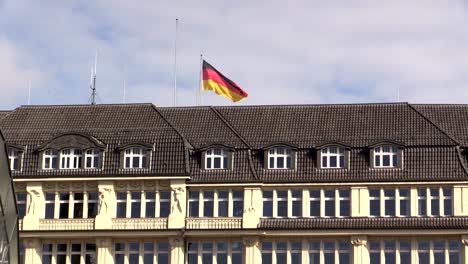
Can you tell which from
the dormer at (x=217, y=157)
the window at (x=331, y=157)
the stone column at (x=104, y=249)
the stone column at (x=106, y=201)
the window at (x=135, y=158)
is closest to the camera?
the stone column at (x=104, y=249)

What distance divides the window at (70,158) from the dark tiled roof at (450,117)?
19945mm

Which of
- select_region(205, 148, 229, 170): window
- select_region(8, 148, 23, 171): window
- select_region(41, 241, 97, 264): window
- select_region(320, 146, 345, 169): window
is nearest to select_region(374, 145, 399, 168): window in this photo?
select_region(320, 146, 345, 169): window

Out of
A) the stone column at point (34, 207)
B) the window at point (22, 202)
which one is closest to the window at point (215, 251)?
the stone column at point (34, 207)

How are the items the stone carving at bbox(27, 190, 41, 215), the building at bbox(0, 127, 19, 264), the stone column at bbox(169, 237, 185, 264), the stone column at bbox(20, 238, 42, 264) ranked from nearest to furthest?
the building at bbox(0, 127, 19, 264) < the stone column at bbox(169, 237, 185, 264) < the stone column at bbox(20, 238, 42, 264) < the stone carving at bbox(27, 190, 41, 215)

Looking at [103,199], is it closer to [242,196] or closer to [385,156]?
[242,196]

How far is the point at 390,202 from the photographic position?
75688mm

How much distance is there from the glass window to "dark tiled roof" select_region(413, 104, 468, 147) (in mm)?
8835

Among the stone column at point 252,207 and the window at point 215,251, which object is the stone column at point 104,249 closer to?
the window at point 215,251

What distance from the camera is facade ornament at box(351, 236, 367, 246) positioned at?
74812 millimetres

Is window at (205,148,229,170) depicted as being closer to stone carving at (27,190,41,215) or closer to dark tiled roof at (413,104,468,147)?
stone carving at (27,190,41,215)

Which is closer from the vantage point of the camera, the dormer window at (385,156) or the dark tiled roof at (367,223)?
the dark tiled roof at (367,223)

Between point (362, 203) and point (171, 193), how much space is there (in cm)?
1050

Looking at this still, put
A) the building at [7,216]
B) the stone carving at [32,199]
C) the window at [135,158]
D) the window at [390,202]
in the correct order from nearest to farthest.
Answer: the building at [7,216]
the window at [390,202]
the window at [135,158]
the stone carving at [32,199]

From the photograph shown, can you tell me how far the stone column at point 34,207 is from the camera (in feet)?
252
